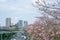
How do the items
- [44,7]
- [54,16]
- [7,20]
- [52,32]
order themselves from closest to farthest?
[54,16] → [44,7] → [52,32] → [7,20]

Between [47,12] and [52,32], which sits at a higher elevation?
[47,12]

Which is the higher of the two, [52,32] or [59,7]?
[59,7]

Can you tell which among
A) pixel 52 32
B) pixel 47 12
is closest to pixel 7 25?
pixel 52 32

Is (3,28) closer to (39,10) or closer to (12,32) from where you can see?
(12,32)

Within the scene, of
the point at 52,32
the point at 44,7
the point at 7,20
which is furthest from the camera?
the point at 7,20

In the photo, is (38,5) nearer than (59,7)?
No

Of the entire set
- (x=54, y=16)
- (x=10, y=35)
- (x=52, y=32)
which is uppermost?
(x=54, y=16)

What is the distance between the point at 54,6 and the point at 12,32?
37.2 ft

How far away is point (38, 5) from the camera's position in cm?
574

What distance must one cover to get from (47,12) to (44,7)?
0.19m

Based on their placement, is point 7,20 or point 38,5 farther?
point 7,20

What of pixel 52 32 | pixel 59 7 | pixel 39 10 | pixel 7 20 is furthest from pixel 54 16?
pixel 7 20

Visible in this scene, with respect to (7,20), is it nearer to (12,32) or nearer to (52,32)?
(12,32)

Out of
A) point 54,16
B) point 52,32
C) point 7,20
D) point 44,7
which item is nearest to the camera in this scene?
point 54,16
